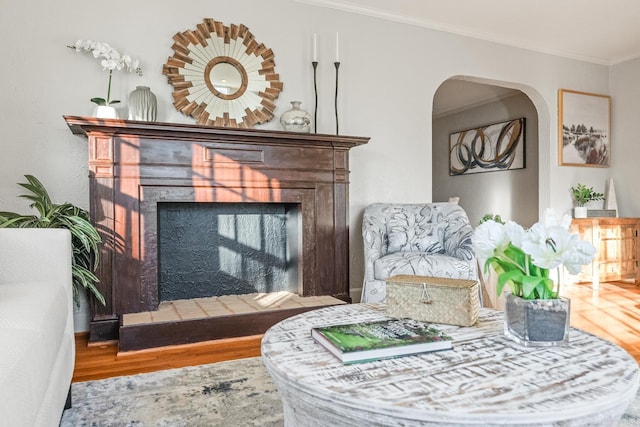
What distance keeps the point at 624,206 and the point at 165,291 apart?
190 inches

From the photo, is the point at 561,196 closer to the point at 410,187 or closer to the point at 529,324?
the point at 410,187

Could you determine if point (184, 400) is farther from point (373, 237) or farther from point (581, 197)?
point (581, 197)

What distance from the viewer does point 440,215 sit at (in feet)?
10.6

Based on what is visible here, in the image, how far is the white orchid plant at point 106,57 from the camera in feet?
8.96

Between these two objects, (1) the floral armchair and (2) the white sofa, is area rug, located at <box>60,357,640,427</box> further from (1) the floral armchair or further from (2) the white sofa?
(1) the floral armchair

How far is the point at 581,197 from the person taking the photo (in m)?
4.68

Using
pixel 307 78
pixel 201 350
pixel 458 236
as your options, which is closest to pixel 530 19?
pixel 307 78

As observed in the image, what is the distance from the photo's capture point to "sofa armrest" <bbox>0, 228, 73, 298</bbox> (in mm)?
1561

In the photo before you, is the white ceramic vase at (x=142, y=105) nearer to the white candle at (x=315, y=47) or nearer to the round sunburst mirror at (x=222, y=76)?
the round sunburst mirror at (x=222, y=76)

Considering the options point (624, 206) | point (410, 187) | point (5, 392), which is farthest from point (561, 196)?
point (5, 392)

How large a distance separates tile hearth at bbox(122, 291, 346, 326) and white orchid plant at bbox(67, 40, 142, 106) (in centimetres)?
133

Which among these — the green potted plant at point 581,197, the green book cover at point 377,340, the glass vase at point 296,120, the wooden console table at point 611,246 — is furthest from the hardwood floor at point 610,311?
the glass vase at point 296,120

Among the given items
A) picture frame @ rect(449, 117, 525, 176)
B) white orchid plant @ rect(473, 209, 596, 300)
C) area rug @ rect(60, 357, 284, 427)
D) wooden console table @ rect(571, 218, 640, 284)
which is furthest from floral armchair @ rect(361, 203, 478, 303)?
picture frame @ rect(449, 117, 525, 176)

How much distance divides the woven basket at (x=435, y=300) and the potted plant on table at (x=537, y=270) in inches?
4.9
